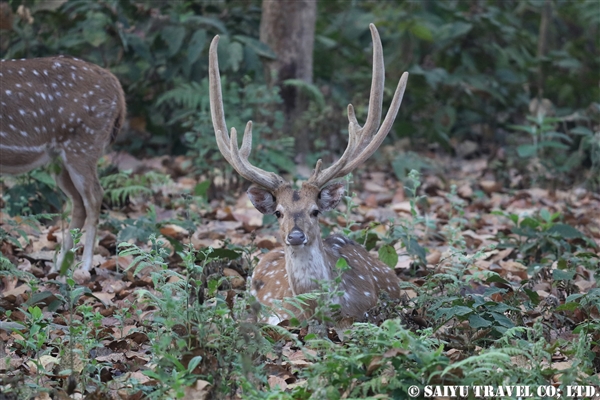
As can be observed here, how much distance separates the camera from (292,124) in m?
9.08

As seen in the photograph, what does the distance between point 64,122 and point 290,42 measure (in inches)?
127

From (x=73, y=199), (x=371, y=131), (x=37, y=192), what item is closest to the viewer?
(x=371, y=131)

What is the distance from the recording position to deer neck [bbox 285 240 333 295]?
4.93m

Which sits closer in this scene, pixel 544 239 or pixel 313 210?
pixel 313 210

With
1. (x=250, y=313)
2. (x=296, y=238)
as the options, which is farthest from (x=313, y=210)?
(x=250, y=313)

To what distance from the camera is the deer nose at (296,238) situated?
4.76m

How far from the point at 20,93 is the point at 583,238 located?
14.2ft

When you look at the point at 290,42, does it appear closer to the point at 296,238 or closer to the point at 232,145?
the point at 232,145

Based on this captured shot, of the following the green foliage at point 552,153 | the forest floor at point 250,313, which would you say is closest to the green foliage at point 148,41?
the forest floor at point 250,313

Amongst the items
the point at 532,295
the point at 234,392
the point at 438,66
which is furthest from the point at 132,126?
the point at 234,392

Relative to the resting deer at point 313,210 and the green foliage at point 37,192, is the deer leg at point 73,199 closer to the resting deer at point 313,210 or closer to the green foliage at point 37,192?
the green foliage at point 37,192

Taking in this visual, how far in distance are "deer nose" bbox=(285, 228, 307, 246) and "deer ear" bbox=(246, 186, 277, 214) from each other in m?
0.43

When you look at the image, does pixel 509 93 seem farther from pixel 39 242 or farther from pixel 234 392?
pixel 234 392

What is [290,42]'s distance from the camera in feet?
29.2
